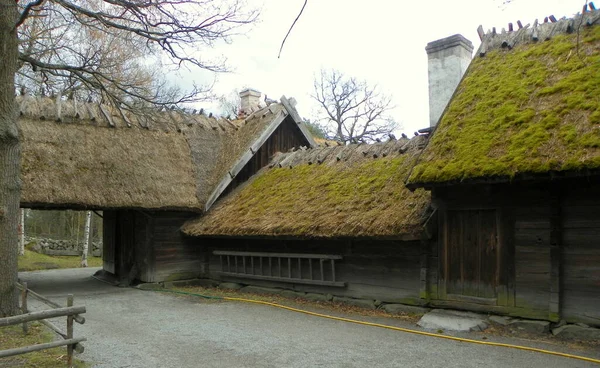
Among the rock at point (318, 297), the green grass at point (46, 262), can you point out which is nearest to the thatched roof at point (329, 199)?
the rock at point (318, 297)

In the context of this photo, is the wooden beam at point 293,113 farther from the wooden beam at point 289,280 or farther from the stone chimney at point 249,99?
the wooden beam at point 289,280

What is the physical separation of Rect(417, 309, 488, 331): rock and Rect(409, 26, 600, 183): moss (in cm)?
246

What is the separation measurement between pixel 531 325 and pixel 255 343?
14.7 feet

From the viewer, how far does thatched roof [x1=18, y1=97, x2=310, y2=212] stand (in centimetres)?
1265

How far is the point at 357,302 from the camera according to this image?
10.6 metres

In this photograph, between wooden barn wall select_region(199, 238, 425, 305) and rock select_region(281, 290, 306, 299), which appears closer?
wooden barn wall select_region(199, 238, 425, 305)

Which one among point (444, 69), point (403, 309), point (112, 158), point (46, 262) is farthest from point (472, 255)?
point (46, 262)

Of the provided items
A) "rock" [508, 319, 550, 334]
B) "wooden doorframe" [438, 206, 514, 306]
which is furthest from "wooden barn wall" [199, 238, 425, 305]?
"rock" [508, 319, 550, 334]

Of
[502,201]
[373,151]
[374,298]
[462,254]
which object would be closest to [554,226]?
[502,201]

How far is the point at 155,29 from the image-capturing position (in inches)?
417

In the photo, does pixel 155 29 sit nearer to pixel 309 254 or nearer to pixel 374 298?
pixel 309 254

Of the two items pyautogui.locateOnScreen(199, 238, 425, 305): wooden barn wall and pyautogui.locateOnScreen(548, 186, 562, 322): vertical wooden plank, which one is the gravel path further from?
pyautogui.locateOnScreen(199, 238, 425, 305): wooden barn wall

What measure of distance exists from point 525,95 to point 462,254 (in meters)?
3.18

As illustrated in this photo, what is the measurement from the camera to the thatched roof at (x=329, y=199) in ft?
32.3
